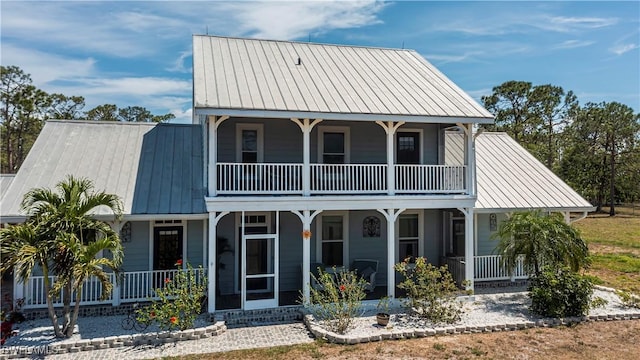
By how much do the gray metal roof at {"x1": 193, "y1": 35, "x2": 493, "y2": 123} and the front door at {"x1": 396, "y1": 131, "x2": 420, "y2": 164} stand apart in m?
1.60

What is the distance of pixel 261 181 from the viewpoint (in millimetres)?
11766

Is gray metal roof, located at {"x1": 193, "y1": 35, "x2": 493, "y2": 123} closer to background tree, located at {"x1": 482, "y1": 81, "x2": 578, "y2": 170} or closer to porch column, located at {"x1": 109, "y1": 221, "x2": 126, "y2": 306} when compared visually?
porch column, located at {"x1": 109, "y1": 221, "x2": 126, "y2": 306}

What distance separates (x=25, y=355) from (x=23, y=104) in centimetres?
3328

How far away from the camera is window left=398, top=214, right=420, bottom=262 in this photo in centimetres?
1446

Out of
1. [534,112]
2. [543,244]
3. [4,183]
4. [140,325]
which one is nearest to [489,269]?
[543,244]

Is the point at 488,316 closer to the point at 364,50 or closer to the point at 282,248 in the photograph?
the point at 282,248

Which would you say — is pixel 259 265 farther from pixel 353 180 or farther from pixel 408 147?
pixel 408 147

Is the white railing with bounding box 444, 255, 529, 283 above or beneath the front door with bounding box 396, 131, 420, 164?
beneath

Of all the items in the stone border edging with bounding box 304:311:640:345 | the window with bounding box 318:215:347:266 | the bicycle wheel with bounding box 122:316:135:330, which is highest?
the window with bounding box 318:215:347:266

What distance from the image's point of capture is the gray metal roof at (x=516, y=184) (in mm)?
14516

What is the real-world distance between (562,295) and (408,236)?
498 centimetres

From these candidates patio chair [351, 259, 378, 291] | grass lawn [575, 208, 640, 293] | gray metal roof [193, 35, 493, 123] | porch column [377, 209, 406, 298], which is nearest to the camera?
gray metal roof [193, 35, 493, 123]

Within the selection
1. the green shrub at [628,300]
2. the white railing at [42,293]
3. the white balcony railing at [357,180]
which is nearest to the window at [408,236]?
the white balcony railing at [357,180]

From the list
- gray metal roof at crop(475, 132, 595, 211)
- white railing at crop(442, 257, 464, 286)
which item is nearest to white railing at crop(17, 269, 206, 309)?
white railing at crop(442, 257, 464, 286)
